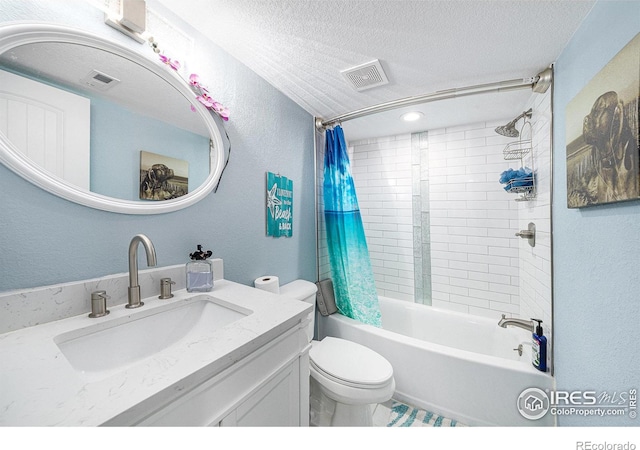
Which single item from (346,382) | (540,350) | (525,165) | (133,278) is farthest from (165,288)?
(525,165)

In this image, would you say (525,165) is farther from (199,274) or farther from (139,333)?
(139,333)

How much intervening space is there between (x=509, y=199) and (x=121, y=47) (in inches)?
108

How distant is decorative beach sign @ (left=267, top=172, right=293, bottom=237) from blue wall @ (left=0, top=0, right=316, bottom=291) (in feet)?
0.18

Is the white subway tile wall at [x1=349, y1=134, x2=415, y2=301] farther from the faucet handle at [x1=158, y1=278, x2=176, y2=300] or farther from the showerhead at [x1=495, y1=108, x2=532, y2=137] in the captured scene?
the faucet handle at [x1=158, y1=278, x2=176, y2=300]

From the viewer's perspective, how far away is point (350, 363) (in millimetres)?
1401

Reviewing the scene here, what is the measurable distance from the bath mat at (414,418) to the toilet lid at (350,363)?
0.44 m

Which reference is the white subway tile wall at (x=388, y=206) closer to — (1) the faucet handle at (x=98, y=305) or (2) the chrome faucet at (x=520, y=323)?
(2) the chrome faucet at (x=520, y=323)

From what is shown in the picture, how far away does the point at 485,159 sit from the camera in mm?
2186

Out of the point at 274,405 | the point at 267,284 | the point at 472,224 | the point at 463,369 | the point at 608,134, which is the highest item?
the point at 608,134

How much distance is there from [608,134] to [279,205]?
5.12ft

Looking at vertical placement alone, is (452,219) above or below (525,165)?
below

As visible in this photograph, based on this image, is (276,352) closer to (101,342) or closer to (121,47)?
(101,342)

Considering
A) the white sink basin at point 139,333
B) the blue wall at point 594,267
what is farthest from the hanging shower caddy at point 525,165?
the white sink basin at point 139,333
